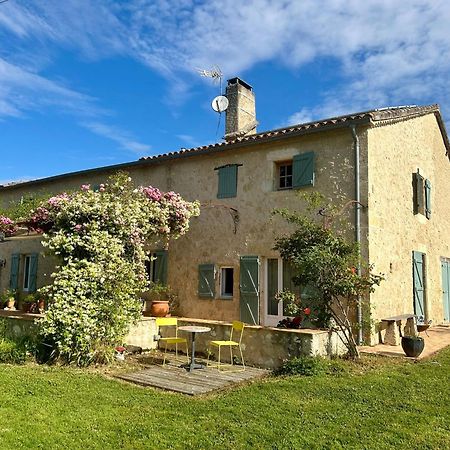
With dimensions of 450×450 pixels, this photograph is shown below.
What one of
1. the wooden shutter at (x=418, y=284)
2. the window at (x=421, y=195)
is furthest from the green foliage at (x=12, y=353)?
the window at (x=421, y=195)

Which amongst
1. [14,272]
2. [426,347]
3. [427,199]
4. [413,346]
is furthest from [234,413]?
[14,272]

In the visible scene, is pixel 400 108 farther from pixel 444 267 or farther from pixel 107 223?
pixel 107 223

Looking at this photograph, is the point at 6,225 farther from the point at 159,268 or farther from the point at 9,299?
the point at 159,268

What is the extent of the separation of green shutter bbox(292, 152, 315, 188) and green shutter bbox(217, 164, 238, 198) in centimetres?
184

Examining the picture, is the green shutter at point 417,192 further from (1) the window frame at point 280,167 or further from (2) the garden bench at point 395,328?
(1) the window frame at point 280,167

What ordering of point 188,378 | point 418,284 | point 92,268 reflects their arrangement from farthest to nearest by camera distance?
point 418,284 < point 92,268 < point 188,378

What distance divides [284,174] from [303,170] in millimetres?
872

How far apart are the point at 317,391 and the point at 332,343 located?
7.69ft

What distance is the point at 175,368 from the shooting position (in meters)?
8.07

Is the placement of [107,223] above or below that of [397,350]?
above

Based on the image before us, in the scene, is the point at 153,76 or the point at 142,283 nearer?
the point at 142,283

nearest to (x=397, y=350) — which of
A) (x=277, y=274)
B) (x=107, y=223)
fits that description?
(x=277, y=274)

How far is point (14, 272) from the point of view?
15484 mm

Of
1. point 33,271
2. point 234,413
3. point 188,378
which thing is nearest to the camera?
point 234,413
